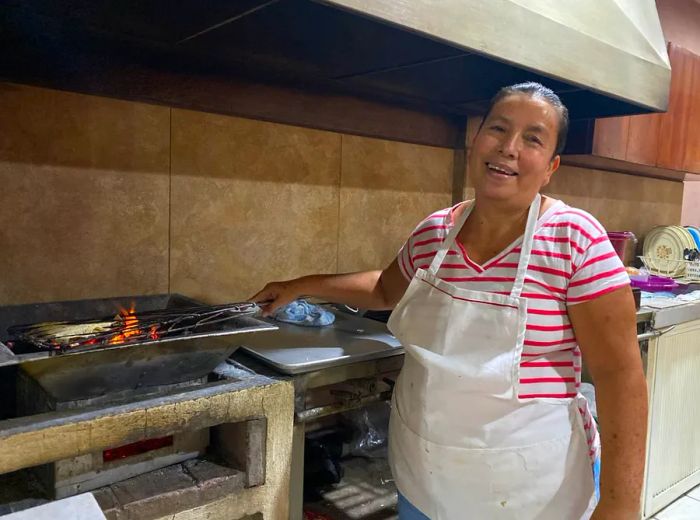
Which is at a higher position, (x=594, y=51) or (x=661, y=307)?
(x=594, y=51)

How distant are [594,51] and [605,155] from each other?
0.85m

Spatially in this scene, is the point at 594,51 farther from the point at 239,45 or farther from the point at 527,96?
the point at 239,45

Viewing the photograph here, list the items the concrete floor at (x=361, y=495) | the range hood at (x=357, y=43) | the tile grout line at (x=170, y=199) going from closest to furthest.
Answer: the range hood at (x=357, y=43) < the tile grout line at (x=170, y=199) < the concrete floor at (x=361, y=495)

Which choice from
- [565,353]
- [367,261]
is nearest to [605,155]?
[367,261]

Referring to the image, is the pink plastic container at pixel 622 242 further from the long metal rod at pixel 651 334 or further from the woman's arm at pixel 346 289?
the woman's arm at pixel 346 289

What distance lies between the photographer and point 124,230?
1.30 meters

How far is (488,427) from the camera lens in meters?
0.91

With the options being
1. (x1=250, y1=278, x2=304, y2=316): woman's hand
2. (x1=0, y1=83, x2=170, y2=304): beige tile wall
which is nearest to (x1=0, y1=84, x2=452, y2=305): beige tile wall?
(x1=0, y1=83, x2=170, y2=304): beige tile wall

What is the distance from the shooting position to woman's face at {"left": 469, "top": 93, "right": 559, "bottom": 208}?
927 millimetres

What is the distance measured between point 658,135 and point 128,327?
232cm

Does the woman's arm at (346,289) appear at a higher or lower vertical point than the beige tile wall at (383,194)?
lower

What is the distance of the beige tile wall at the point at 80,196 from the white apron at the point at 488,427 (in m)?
0.77

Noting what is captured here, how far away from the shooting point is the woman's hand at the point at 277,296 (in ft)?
4.06

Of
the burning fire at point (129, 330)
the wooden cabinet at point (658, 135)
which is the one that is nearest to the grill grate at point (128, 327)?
the burning fire at point (129, 330)
